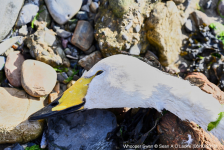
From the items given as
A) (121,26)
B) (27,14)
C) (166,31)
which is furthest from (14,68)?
(166,31)

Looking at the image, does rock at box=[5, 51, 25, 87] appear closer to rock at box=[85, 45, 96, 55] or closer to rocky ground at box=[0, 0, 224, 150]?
rocky ground at box=[0, 0, 224, 150]

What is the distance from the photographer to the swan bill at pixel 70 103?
5.55ft

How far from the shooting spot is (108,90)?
5.41 feet

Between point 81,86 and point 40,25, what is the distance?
125 centimetres

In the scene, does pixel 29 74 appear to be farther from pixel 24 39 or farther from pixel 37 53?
pixel 24 39

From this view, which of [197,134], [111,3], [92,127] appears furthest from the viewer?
[111,3]

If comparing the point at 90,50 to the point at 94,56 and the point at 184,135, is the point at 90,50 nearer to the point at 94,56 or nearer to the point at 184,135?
the point at 94,56

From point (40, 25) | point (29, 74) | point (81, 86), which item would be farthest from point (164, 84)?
point (40, 25)

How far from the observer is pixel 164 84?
5.34ft

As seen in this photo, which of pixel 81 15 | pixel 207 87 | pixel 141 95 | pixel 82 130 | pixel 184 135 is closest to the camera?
pixel 141 95

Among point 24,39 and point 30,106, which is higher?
point 24,39

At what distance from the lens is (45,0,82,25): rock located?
2.36m

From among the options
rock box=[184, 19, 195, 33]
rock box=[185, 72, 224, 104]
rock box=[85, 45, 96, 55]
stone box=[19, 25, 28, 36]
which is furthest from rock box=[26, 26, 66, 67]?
rock box=[184, 19, 195, 33]

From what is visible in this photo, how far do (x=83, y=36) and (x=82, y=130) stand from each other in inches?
51.7
